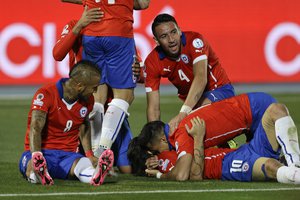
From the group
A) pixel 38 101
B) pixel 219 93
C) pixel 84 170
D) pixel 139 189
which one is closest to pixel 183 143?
pixel 139 189

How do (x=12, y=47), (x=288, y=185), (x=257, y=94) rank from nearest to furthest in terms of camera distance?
(x=288, y=185), (x=257, y=94), (x=12, y=47)

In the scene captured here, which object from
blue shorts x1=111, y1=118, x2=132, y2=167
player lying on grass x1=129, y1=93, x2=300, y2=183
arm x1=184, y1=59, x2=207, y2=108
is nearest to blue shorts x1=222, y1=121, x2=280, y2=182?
player lying on grass x1=129, y1=93, x2=300, y2=183

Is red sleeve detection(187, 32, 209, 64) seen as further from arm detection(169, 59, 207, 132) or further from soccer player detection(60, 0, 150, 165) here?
soccer player detection(60, 0, 150, 165)

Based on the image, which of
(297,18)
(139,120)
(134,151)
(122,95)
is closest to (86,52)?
(122,95)

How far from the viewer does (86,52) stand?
11258mm

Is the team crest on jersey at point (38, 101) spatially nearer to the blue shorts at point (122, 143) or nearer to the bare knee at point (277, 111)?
the blue shorts at point (122, 143)

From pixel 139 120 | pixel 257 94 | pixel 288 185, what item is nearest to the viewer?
pixel 288 185

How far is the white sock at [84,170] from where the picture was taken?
9797mm

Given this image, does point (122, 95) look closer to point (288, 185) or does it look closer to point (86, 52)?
point (86, 52)

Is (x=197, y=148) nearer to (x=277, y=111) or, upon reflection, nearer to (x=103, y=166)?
(x=277, y=111)

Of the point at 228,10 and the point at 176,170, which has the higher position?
the point at 228,10

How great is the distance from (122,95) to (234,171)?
5.77ft

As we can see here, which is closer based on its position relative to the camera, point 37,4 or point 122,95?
point 122,95

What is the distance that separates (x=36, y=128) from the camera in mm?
9789
